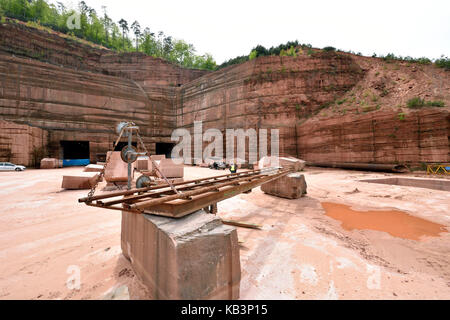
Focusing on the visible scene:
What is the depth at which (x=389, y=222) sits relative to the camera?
420 centimetres

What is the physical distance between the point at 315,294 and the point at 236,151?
21444 mm

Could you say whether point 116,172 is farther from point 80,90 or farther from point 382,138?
point 80,90

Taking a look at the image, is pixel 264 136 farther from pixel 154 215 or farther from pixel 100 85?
pixel 100 85

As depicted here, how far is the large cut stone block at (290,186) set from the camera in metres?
6.38

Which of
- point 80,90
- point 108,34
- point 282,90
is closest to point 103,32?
point 108,34

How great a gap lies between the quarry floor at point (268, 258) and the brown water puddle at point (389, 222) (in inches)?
8.3

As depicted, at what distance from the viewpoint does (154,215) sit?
1.96 m

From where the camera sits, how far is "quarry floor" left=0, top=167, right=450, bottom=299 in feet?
6.09

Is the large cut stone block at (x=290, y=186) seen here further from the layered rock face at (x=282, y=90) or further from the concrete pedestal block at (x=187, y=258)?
the layered rock face at (x=282, y=90)

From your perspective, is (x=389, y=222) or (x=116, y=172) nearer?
(x=389, y=222)

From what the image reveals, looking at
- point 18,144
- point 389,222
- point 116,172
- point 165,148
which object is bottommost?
point 389,222

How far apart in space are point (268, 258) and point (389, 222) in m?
Result: 3.63

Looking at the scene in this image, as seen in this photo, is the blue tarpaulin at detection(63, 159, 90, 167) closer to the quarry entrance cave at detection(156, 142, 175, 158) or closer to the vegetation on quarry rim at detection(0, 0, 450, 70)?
the quarry entrance cave at detection(156, 142, 175, 158)

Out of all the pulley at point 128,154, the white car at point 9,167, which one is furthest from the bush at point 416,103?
the white car at point 9,167
